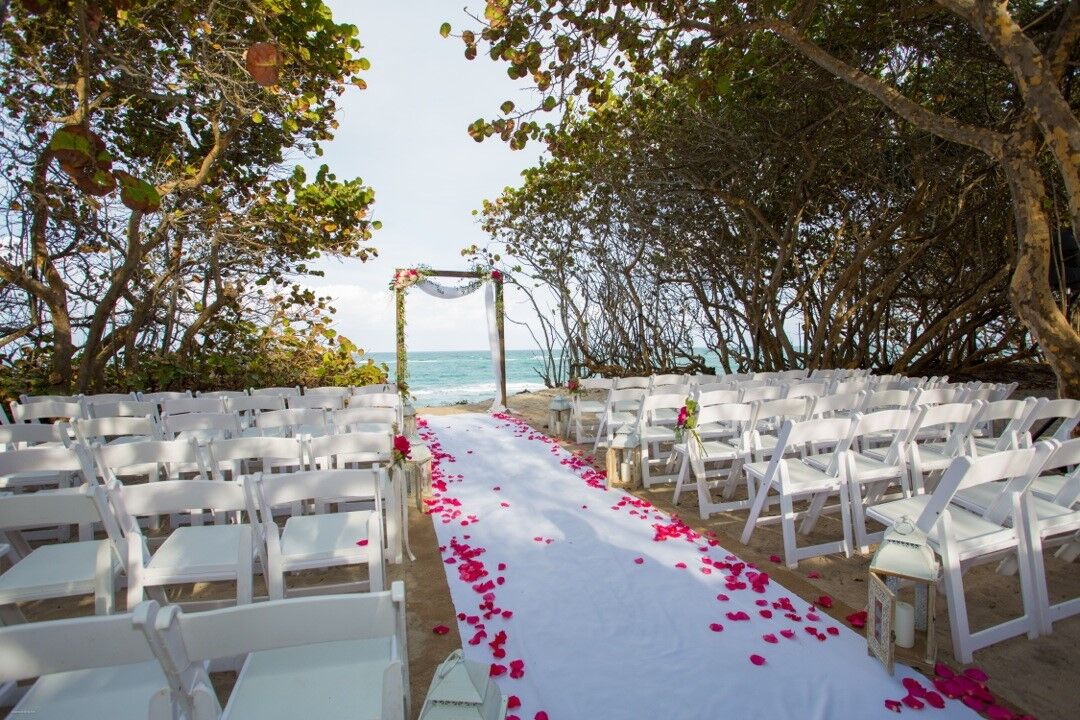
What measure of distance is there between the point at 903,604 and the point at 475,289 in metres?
8.95

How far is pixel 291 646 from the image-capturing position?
1.30m

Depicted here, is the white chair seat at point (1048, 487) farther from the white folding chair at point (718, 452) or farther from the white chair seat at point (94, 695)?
the white chair seat at point (94, 695)

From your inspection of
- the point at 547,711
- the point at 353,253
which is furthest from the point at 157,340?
the point at 547,711

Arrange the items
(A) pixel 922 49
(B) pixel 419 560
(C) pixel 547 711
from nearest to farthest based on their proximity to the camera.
Answer: (C) pixel 547 711 → (B) pixel 419 560 → (A) pixel 922 49

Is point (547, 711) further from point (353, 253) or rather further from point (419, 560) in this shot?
point (353, 253)

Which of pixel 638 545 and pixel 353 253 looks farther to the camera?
pixel 353 253

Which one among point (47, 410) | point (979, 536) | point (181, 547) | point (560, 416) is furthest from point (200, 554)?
point (560, 416)

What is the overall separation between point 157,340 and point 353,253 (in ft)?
13.7

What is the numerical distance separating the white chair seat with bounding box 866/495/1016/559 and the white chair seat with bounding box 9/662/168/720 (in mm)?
2858

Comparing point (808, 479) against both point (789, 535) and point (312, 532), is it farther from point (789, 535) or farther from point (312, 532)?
point (312, 532)

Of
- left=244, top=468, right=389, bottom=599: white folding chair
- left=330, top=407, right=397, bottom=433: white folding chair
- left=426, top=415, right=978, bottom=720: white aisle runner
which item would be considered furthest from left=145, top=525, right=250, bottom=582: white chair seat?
left=330, top=407, right=397, bottom=433: white folding chair

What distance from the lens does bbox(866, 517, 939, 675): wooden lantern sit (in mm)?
2057

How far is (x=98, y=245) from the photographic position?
849 centimetres

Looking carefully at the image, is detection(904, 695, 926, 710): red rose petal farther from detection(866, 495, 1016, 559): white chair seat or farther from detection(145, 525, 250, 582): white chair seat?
detection(145, 525, 250, 582): white chair seat
